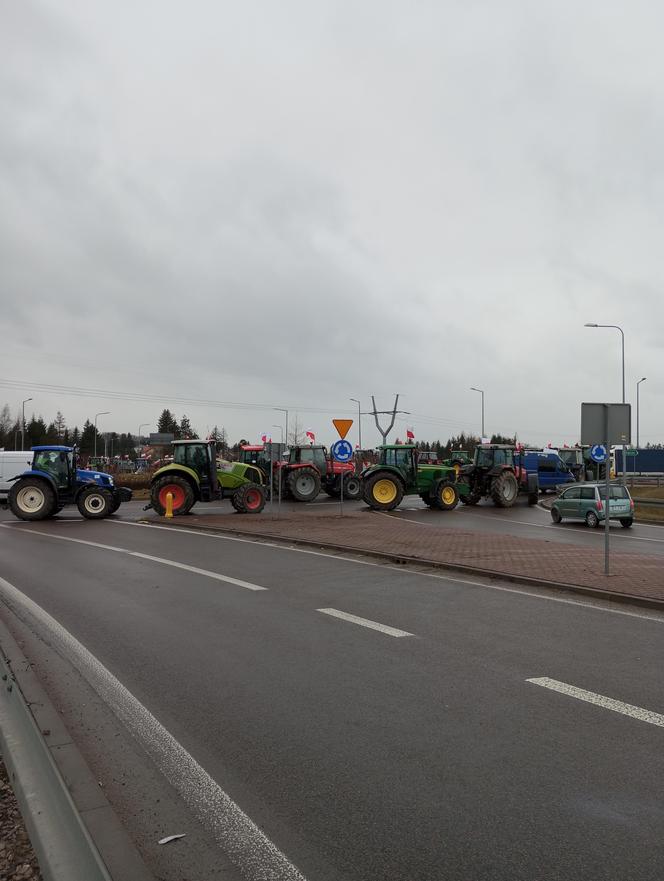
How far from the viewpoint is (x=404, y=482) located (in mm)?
26797

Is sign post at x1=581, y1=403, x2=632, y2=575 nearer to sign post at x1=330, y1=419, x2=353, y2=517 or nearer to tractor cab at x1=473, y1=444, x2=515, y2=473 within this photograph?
sign post at x1=330, y1=419, x2=353, y2=517

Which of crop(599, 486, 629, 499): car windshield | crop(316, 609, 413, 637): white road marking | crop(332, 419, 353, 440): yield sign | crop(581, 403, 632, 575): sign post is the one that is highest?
crop(332, 419, 353, 440): yield sign

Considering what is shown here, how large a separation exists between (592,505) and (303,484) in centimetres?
1259

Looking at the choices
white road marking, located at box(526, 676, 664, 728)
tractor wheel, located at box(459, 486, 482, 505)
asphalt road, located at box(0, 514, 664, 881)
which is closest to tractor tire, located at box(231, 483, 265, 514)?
tractor wheel, located at box(459, 486, 482, 505)

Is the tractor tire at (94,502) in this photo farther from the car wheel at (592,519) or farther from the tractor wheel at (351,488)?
the car wheel at (592,519)

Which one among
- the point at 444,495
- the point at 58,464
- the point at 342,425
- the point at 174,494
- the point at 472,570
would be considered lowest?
the point at 472,570

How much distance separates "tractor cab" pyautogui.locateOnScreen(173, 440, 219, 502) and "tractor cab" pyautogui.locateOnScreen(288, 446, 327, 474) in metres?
8.20

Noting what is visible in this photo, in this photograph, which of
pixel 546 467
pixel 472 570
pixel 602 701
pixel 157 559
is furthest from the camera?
pixel 546 467

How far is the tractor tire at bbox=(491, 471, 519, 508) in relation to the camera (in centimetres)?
2902

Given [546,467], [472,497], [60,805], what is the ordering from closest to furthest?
[60,805] < [472,497] < [546,467]

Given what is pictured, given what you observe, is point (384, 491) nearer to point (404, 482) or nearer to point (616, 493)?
point (404, 482)

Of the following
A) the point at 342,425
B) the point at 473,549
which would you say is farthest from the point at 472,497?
the point at 473,549

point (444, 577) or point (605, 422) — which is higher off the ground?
point (605, 422)

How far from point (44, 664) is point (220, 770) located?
287 centimetres
